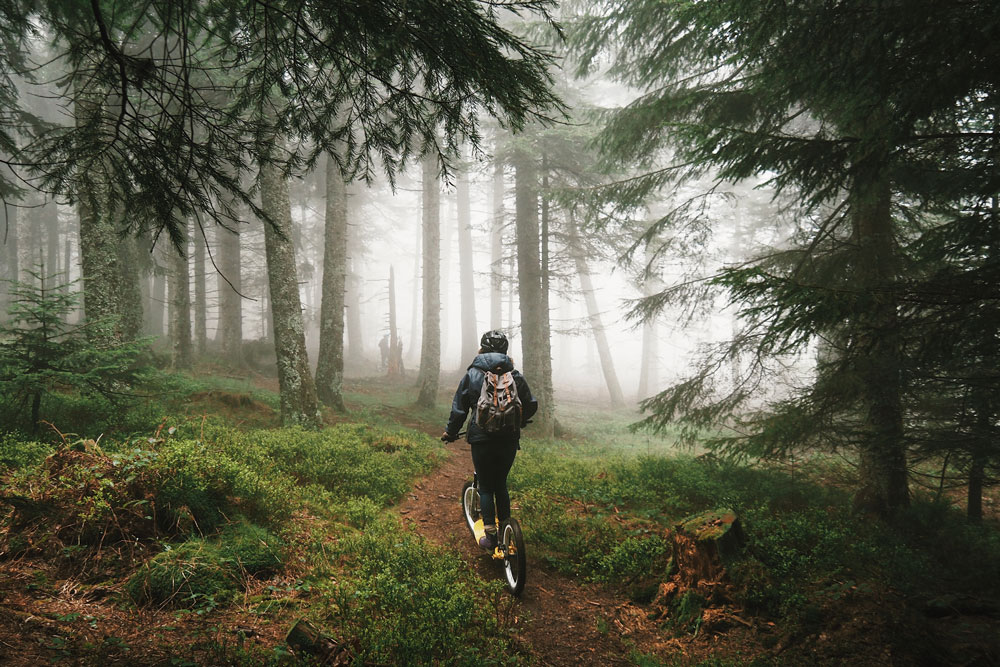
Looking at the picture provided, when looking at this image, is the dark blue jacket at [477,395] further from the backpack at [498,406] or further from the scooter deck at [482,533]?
the scooter deck at [482,533]

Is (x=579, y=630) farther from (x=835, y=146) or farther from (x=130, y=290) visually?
(x=130, y=290)

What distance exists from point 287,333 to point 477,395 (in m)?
5.66

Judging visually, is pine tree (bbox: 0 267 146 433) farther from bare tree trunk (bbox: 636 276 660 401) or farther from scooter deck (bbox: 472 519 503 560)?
bare tree trunk (bbox: 636 276 660 401)

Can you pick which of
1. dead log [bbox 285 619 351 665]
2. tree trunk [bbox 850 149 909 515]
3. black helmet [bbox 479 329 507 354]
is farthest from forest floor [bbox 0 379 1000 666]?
black helmet [bbox 479 329 507 354]

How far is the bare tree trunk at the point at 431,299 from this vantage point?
583 inches

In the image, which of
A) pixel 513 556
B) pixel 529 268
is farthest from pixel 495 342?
pixel 529 268

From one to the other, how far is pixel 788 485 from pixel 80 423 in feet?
34.2

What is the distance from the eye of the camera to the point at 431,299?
56.4 ft

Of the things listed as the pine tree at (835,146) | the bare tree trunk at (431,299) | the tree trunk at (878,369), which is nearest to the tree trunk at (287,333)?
the bare tree trunk at (431,299)

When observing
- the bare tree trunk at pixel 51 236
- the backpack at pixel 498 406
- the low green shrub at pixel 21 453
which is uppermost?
the bare tree trunk at pixel 51 236

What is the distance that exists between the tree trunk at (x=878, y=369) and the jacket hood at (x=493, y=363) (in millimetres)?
3730

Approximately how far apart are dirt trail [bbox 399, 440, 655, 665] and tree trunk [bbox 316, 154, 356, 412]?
661 centimetres

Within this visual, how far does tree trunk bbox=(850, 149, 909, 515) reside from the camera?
499cm

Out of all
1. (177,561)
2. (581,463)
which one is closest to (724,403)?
(581,463)
